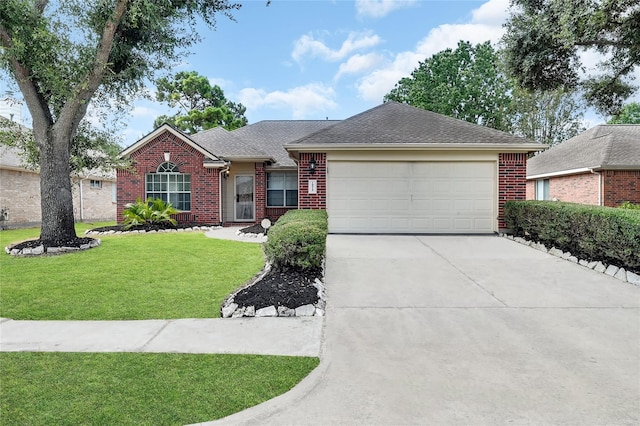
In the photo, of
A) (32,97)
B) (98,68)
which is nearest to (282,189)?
(98,68)

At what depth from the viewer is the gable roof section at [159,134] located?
1460 cm

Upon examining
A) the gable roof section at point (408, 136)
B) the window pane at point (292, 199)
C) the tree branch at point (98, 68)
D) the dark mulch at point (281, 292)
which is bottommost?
the dark mulch at point (281, 292)

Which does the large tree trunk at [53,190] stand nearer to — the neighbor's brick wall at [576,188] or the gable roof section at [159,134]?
the gable roof section at [159,134]

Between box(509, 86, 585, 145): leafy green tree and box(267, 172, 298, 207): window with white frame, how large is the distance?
27.5 m

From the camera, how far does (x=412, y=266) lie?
23.8 ft

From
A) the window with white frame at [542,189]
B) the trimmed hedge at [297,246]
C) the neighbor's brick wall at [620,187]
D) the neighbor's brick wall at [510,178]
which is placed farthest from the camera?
the window with white frame at [542,189]

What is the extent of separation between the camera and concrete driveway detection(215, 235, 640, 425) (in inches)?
103

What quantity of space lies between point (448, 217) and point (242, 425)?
9.99 m

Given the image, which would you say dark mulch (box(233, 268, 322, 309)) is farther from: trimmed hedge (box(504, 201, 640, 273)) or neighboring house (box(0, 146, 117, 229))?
Result: neighboring house (box(0, 146, 117, 229))

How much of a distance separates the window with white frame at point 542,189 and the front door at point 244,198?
53.7 ft

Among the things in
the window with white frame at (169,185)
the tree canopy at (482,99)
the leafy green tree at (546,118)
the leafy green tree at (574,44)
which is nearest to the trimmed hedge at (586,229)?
the leafy green tree at (574,44)

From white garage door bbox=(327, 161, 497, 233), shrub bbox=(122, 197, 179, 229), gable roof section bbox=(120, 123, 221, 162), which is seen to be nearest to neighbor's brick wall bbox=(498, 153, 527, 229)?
white garage door bbox=(327, 161, 497, 233)

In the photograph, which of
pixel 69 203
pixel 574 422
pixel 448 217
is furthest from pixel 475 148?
pixel 69 203

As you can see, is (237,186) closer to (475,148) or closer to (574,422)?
(475,148)
